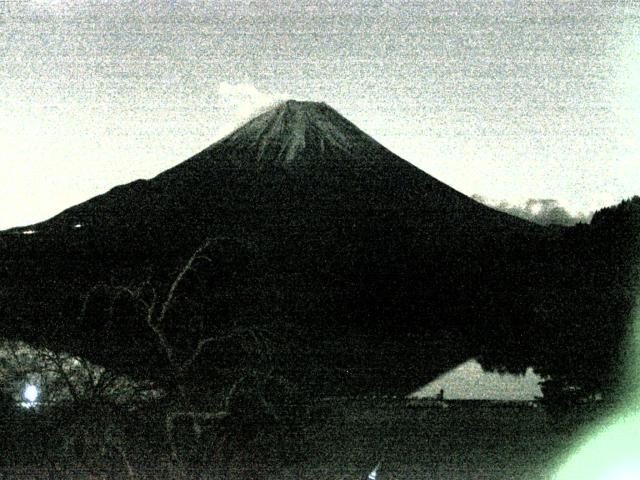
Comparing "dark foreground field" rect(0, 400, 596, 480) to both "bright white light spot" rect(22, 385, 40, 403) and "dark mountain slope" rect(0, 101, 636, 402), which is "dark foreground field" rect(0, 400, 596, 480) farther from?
"dark mountain slope" rect(0, 101, 636, 402)

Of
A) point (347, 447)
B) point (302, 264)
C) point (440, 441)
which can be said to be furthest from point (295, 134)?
point (347, 447)

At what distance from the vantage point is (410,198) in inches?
2635

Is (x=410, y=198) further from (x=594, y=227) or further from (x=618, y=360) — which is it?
(x=618, y=360)

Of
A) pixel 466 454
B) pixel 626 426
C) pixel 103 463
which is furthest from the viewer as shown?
pixel 466 454

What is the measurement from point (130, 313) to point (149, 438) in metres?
10.7

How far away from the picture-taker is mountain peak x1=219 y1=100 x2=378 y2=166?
77.8m

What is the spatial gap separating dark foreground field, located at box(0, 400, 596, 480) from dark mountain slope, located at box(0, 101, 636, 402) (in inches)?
52.8

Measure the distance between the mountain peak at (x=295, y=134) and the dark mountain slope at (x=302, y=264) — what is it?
204mm

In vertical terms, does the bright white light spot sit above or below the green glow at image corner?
above

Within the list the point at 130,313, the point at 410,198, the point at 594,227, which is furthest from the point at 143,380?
the point at 410,198

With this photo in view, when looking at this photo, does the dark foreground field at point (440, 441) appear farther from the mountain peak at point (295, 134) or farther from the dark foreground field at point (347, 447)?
the mountain peak at point (295, 134)

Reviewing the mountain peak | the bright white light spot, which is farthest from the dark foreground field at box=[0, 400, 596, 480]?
the mountain peak

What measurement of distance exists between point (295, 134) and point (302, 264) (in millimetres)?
32805

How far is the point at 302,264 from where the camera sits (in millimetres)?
49938
